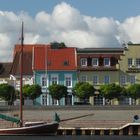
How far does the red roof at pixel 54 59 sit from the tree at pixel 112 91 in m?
10.4

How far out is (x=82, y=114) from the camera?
82.1 metres

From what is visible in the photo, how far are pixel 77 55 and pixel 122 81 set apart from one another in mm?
7953

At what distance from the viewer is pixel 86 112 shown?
82625 mm

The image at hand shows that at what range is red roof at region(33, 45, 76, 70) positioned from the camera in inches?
4269

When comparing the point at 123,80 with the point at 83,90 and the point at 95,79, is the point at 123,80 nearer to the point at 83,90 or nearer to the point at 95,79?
the point at 95,79

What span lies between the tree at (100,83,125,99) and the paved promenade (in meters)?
15.1

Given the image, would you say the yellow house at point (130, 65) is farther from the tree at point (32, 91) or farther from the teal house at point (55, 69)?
the tree at point (32, 91)

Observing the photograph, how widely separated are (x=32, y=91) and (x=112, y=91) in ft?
37.0

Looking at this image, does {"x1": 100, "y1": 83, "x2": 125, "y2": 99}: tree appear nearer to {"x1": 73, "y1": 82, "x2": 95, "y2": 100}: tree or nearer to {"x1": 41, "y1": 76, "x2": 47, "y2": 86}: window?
{"x1": 73, "y1": 82, "x2": 95, "y2": 100}: tree

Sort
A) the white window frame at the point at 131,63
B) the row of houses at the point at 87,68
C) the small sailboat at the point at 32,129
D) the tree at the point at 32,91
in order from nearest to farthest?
the small sailboat at the point at 32,129 < the tree at the point at 32,91 < the row of houses at the point at 87,68 < the white window frame at the point at 131,63

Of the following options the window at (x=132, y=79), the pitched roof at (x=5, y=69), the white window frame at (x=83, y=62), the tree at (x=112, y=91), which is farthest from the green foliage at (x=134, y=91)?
the pitched roof at (x=5, y=69)

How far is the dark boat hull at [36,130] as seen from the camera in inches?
2913

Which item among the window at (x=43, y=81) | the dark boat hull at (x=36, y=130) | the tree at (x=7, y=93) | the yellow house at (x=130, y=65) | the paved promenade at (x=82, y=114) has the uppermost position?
the yellow house at (x=130, y=65)

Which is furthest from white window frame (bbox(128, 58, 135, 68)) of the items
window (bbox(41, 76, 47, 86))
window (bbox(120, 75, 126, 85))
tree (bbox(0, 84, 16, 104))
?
tree (bbox(0, 84, 16, 104))
